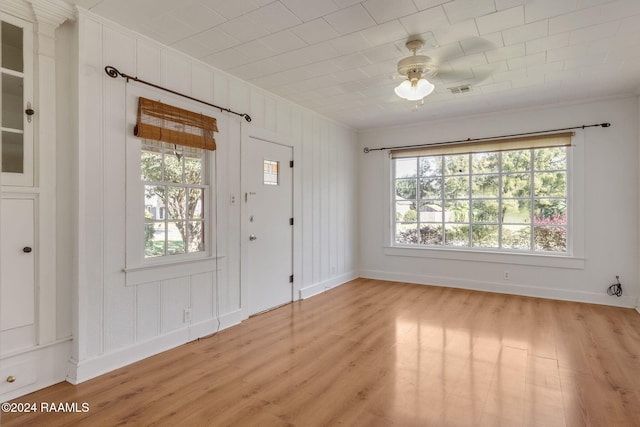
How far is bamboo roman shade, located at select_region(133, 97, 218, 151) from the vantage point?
2811 mm

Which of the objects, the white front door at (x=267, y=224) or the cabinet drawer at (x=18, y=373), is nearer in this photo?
the cabinet drawer at (x=18, y=373)

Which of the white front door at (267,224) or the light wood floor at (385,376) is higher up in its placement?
the white front door at (267,224)

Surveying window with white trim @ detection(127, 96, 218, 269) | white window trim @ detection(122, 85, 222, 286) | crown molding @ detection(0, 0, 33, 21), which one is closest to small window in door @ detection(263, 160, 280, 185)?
window with white trim @ detection(127, 96, 218, 269)

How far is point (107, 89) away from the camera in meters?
2.62

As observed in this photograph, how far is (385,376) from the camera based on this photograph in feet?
8.30

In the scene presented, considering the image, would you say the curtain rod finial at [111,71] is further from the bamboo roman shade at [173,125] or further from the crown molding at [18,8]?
the crown molding at [18,8]

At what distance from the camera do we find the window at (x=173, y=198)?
115 inches

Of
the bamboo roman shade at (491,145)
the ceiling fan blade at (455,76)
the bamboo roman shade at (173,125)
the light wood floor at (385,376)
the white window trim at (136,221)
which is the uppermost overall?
the ceiling fan blade at (455,76)

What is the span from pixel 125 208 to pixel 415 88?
2.64 meters

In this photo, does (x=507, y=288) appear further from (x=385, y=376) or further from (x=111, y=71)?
(x=111, y=71)

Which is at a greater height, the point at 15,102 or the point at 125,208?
the point at 15,102

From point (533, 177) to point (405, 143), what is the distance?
78.3 inches

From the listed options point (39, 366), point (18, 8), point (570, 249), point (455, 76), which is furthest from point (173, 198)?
point (570, 249)

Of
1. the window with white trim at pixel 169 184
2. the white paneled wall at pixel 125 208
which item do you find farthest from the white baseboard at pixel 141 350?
the window with white trim at pixel 169 184
